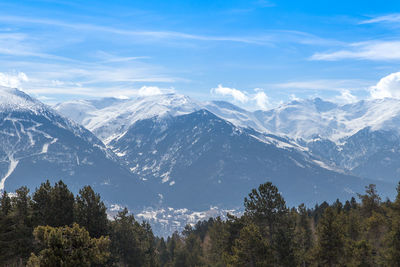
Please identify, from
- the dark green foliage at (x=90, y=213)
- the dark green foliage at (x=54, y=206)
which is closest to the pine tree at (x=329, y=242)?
the dark green foliage at (x=90, y=213)

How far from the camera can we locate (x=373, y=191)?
3738 inches

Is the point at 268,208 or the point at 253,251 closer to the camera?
the point at 253,251

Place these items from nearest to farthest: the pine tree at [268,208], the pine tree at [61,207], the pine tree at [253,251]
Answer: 1. the pine tree at [253,251]
2. the pine tree at [61,207]
3. the pine tree at [268,208]

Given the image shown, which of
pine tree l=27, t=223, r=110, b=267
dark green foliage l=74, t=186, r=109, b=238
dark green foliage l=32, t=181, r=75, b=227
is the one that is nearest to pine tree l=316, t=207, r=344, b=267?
dark green foliage l=74, t=186, r=109, b=238

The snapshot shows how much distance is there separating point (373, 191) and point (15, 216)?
80.5 m

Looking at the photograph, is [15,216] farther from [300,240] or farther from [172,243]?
[172,243]

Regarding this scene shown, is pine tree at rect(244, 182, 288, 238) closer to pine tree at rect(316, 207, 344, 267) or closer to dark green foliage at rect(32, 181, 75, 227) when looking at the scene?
pine tree at rect(316, 207, 344, 267)

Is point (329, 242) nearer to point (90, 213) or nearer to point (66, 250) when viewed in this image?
point (90, 213)

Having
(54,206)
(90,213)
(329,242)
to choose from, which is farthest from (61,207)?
(329,242)

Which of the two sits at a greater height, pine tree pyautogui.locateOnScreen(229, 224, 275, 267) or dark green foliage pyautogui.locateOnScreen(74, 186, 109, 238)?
dark green foliage pyautogui.locateOnScreen(74, 186, 109, 238)

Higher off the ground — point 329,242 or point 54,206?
point 54,206

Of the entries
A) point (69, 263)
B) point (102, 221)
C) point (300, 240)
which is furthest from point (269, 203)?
point (69, 263)

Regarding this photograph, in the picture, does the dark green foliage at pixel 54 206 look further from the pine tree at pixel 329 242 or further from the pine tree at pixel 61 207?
the pine tree at pixel 329 242

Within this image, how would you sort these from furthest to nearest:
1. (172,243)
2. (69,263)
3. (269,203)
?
(172,243) < (269,203) < (69,263)
